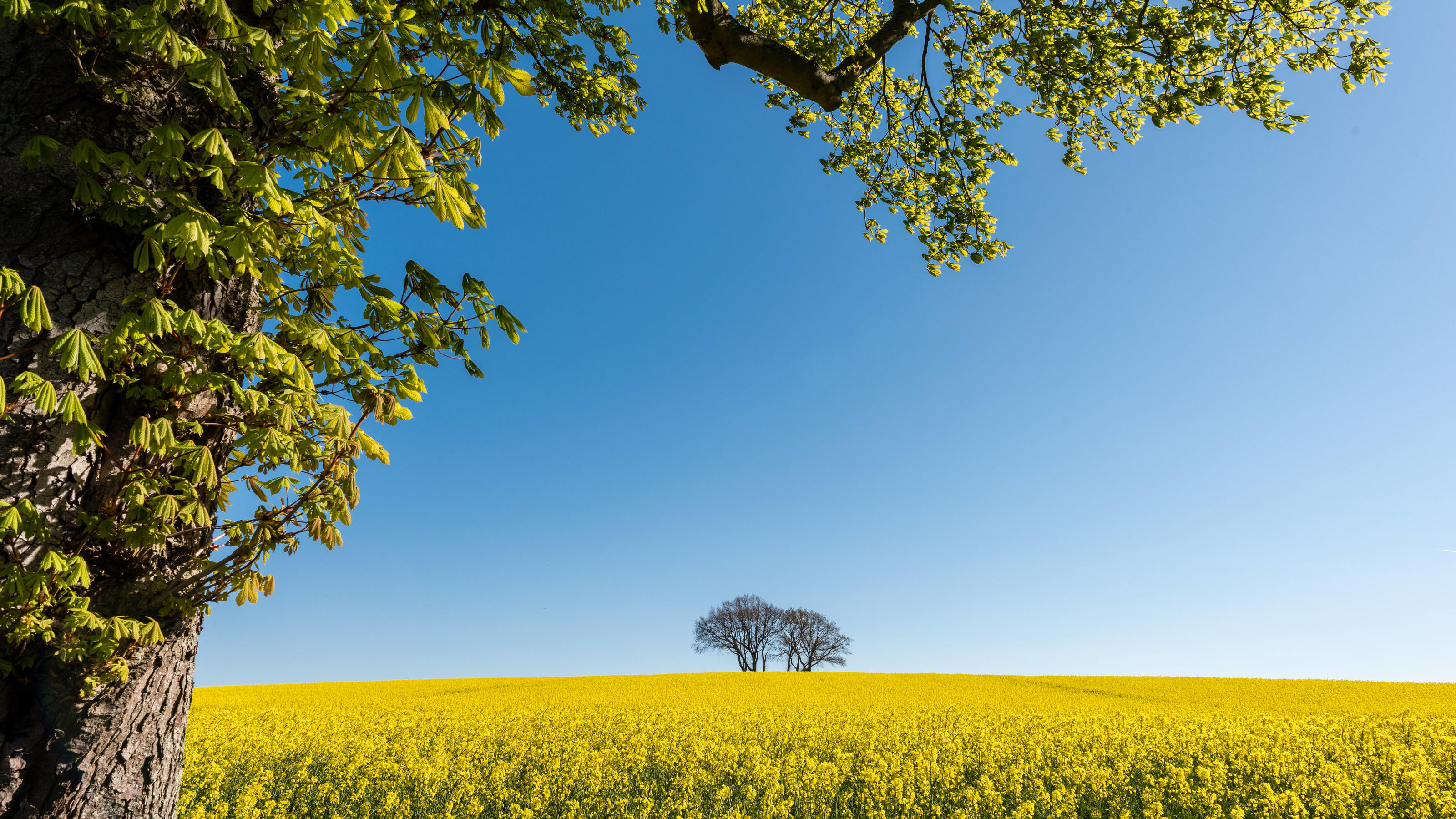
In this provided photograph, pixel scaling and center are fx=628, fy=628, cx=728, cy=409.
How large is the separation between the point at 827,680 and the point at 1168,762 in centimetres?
1850

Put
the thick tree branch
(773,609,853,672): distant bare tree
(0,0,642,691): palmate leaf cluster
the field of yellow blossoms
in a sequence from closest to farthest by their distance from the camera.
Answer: (0,0,642,691): palmate leaf cluster < the thick tree branch < the field of yellow blossoms < (773,609,853,672): distant bare tree

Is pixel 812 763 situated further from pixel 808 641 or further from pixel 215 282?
pixel 808 641

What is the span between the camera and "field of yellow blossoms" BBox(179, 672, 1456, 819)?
23.6ft

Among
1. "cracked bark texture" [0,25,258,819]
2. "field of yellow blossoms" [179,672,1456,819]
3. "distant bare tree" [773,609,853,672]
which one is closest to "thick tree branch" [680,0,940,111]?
"cracked bark texture" [0,25,258,819]

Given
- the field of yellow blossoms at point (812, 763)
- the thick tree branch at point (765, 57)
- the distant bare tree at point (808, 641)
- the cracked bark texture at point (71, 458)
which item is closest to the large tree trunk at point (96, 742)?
the cracked bark texture at point (71, 458)

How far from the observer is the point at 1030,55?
7.21 meters

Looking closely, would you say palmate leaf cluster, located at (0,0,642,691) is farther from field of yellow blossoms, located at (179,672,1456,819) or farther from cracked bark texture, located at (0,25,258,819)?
field of yellow blossoms, located at (179,672,1456,819)

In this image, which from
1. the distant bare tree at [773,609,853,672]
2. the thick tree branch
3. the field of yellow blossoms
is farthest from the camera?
the distant bare tree at [773,609,853,672]

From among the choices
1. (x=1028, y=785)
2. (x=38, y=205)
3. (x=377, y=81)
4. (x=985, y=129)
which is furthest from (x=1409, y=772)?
(x=38, y=205)

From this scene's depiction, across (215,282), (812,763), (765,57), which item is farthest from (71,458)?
(812,763)

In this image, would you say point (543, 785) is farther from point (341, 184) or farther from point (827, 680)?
point (827, 680)

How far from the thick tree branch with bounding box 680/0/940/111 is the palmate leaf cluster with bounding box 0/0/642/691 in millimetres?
2781

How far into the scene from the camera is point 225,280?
2.91 m

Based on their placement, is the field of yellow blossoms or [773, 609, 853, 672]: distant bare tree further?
[773, 609, 853, 672]: distant bare tree
